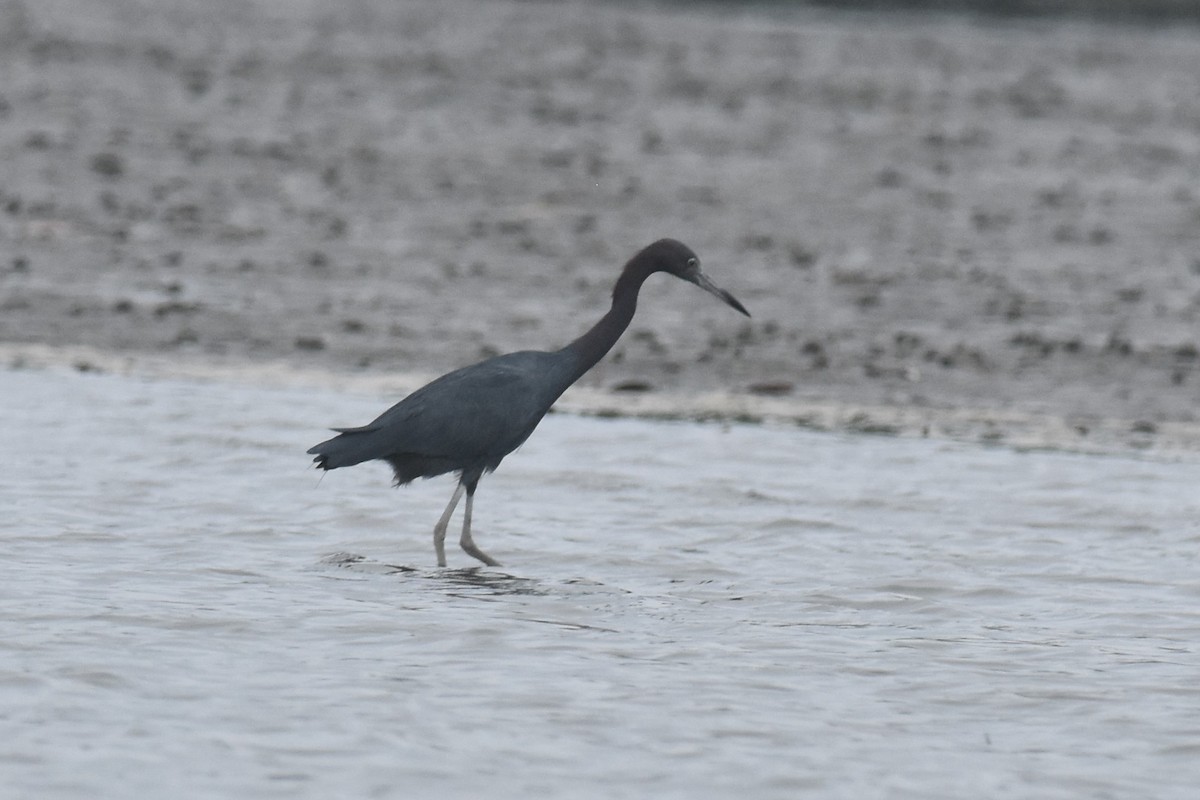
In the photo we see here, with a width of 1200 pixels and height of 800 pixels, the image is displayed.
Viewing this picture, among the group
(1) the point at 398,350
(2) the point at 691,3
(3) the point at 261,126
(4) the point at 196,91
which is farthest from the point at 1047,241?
(2) the point at 691,3

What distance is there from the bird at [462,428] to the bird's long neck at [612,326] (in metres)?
0.10

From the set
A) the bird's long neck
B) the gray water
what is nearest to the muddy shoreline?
the gray water

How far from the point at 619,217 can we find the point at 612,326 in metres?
8.00

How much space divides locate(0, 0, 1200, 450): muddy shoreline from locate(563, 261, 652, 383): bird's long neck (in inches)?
95.8

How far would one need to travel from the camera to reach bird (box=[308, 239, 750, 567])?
346 inches

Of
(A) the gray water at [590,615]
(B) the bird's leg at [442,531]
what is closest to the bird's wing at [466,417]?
(B) the bird's leg at [442,531]

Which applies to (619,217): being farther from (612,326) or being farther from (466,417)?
(466,417)

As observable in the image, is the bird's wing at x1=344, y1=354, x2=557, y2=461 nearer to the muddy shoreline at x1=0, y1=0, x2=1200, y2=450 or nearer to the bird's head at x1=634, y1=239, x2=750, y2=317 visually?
the bird's head at x1=634, y1=239, x2=750, y2=317

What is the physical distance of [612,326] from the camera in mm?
9375

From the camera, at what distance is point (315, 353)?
42.4 ft

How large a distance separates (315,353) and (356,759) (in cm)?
704

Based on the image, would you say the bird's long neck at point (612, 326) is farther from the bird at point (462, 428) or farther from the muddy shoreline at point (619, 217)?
the muddy shoreline at point (619, 217)

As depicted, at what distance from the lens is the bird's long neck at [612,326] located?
9297 millimetres

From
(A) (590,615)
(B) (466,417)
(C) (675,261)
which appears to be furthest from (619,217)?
(A) (590,615)
